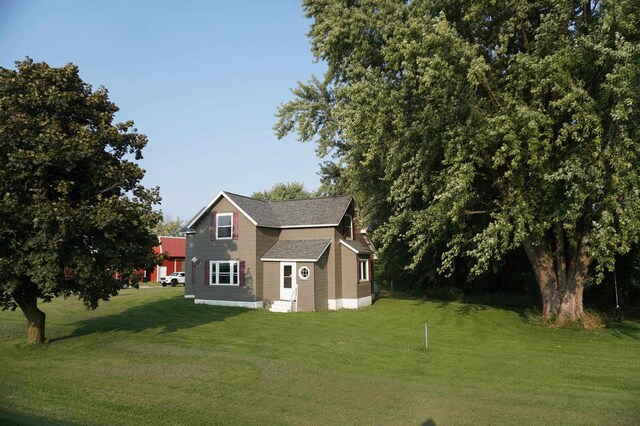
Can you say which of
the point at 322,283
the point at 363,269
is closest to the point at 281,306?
the point at 322,283

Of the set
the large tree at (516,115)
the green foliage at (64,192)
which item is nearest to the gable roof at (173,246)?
the large tree at (516,115)

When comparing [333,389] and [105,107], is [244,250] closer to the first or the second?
[105,107]

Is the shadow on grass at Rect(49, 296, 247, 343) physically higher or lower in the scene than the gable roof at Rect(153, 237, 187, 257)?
lower

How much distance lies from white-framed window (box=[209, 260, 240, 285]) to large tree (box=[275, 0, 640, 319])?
9092 millimetres

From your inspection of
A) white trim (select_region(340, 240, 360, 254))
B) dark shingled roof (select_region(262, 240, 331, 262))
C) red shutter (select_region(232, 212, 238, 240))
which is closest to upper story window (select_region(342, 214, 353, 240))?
white trim (select_region(340, 240, 360, 254))

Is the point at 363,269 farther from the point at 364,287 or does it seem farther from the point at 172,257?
the point at 172,257

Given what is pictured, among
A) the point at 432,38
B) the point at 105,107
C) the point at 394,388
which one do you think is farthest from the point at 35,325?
the point at 432,38

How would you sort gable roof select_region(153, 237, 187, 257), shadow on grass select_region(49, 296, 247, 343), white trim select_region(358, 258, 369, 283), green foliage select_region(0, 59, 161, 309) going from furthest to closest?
gable roof select_region(153, 237, 187, 257) < white trim select_region(358, 258, 369, 283) < shadow on grass select_region(49, 296, 247, 343) < green foliage select_region(0, 59, 161, 309)

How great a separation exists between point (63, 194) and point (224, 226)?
1304 cm

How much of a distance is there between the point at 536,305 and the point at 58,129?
25953mm

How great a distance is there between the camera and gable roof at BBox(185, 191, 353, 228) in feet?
86.0

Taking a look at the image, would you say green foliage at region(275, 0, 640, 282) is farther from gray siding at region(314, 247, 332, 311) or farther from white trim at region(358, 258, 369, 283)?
white trim at region(358, 258, 369, 283)

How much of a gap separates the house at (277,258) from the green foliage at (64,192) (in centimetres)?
1033

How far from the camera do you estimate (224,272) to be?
26250mm
